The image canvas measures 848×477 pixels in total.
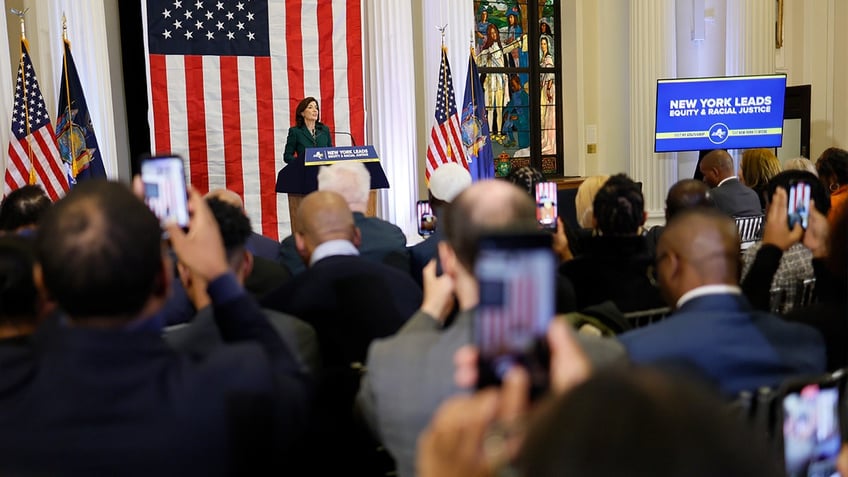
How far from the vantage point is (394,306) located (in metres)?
2.48

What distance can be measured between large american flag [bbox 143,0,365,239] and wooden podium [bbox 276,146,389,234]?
1.78 meters

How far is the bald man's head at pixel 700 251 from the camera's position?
2.04 metres

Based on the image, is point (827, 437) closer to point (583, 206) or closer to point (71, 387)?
point (71, 387)

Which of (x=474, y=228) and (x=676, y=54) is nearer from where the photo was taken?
(x=474, y=228)

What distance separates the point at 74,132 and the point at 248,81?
2299 millimetres

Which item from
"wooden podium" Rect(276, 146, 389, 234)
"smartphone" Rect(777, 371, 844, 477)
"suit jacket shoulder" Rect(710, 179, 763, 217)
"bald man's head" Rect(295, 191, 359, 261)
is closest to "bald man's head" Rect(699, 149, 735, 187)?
"suit jacket shoulder" Rect(710, 179, 763, 217)

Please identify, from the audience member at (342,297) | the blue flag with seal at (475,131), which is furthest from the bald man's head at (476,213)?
the blue flag with seal at (475,131)

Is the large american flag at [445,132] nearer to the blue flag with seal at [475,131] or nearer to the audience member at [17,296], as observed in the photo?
the blue flag with seal at [475,131]

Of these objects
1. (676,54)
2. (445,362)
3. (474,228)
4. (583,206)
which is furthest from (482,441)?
(676,54)

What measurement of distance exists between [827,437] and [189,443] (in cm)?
112

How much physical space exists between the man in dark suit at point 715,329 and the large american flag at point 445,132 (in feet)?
17.5

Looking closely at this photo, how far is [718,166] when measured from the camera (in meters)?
6.21

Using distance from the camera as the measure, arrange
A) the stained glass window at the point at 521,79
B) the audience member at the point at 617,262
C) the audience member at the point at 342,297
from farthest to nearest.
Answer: the stained glass window at the point at 521,79 → the audience member at the point at 617,262 → the audience member at the point at 342,297

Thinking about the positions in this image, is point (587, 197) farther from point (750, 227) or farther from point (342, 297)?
point (342, 297)
